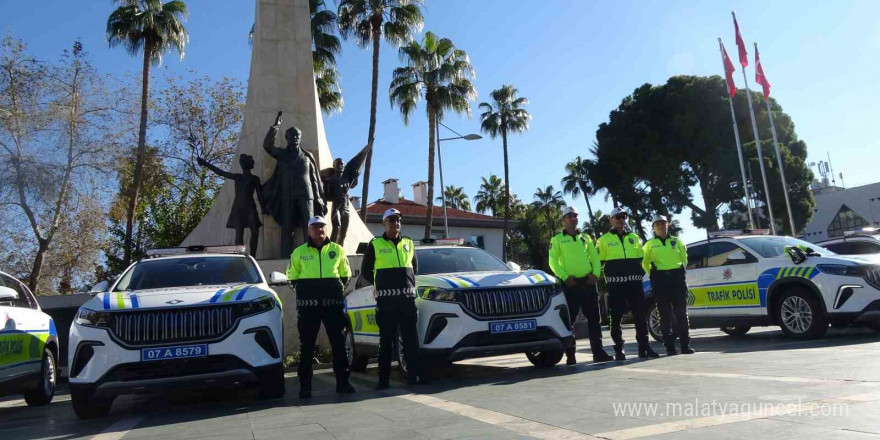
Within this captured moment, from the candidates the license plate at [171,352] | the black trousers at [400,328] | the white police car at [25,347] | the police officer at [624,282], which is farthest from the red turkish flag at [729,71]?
the license plate at [171,352]

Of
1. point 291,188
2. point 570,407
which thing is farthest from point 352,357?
point 291,188

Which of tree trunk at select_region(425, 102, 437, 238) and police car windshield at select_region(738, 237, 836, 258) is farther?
tree trunk at select_region(425, 102, 437, 238)

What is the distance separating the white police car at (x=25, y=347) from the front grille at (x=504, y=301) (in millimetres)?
5063

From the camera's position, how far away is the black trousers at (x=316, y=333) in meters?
7.29

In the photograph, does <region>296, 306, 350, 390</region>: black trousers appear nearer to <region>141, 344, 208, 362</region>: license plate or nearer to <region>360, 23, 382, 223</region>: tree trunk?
<region>141, 344, 208, 362</region>: license plate

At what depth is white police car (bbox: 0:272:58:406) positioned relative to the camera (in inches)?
301

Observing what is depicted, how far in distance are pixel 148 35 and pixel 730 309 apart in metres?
26.4

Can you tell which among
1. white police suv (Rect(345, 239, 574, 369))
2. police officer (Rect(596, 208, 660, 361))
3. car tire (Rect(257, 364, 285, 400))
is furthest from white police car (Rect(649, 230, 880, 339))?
car tire (Rect(257, 364, 285, 400))

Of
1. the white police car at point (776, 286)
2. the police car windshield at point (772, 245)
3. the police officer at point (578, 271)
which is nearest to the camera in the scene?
the police officer at point (578, 271)

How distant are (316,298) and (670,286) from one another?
4.62 meters

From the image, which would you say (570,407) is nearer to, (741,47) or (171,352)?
(171,352)

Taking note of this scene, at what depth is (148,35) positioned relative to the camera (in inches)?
1137

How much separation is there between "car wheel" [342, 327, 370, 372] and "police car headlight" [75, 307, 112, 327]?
141 inches

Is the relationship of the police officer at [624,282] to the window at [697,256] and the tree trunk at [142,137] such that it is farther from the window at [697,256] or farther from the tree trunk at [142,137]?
the tree trunk at [142,137]
